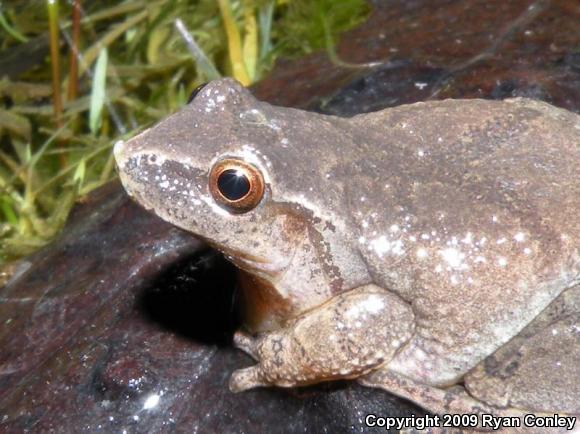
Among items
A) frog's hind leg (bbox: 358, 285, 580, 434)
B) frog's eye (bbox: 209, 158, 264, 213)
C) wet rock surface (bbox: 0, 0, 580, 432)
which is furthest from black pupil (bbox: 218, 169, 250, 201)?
frog's hind leg (bbox: 358, 285, 580, 434)

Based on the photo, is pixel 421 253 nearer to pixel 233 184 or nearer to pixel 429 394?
pixel 429 394

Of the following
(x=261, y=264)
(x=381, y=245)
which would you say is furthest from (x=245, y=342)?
(x=381, y=245)

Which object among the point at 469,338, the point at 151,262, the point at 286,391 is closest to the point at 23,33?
the point at 151,262

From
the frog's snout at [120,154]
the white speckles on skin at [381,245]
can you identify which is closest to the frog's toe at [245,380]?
the white speckles on skin at [381,245]

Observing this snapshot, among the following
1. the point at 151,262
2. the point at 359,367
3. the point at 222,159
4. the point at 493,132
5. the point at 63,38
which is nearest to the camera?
the point at 222,159

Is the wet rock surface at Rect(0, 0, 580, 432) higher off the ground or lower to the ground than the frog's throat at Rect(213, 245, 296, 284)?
lower

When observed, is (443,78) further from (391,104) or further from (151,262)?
(151,262)

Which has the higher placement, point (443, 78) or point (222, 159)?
point (222, 159)

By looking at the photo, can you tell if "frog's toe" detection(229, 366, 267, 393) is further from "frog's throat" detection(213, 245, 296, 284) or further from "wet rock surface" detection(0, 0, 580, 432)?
"frog's throat" detection(213, 245, 296, 284)
